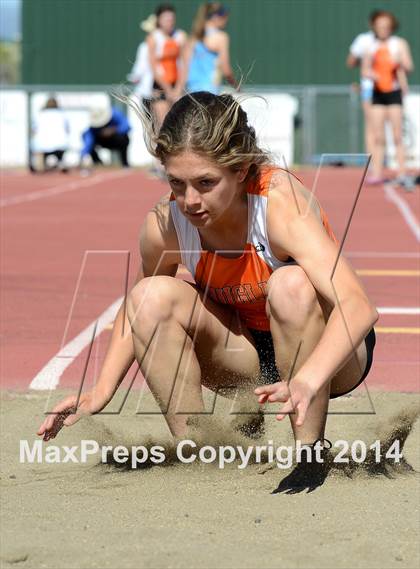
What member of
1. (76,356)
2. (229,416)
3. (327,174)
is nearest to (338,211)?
(327,174)

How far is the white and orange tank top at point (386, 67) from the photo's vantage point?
50.9 feet

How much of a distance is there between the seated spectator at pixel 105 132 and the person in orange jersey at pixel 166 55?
4194 millimetres

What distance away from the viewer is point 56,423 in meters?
4.22

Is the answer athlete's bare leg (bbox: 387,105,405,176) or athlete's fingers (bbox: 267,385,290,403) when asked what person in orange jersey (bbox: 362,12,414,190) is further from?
athlete's fingers (bbox: 267,385,290,403)

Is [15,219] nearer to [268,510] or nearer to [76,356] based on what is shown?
[76,356]

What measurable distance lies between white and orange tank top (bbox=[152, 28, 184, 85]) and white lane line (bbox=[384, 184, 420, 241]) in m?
3.39

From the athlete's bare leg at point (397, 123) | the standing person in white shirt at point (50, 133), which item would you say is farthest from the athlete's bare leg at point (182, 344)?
the standing person in white shirt at point (50, 133)

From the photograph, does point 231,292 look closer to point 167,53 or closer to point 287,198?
point 287,198

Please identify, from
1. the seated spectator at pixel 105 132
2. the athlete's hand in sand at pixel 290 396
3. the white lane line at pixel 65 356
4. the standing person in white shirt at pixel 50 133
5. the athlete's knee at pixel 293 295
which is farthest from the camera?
the seated spectator at pixel 105 132

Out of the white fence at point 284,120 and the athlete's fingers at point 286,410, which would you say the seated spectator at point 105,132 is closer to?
the white fence at point 284,120

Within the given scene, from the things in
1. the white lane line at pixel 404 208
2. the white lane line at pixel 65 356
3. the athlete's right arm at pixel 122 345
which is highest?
the athlete's right arm at pixel 122 345

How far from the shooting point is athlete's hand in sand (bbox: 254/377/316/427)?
3.45 m

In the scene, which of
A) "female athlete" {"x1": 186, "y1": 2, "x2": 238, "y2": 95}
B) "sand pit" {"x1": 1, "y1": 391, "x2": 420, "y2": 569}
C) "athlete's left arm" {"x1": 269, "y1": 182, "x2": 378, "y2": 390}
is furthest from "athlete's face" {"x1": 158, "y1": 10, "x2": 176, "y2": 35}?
"athlete's left arm" {"x1": 269, "y1": 182, "x2": 378, "y2": 390}

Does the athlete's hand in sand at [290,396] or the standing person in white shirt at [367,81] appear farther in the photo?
the standing person in white shirt at [367,81]
